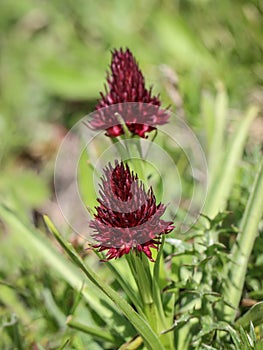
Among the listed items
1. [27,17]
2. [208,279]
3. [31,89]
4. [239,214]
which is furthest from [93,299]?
[27,17]

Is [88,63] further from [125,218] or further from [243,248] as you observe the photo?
[125,218]

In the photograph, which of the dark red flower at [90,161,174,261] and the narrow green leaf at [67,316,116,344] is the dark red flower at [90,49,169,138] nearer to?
the dark red flower at [90,161,174,261]

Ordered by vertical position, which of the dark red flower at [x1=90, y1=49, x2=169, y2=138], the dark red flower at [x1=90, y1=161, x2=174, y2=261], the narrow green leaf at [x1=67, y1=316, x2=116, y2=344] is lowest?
the narrow green leaf at [x1=67, y1=316, x2=116, y2=344]

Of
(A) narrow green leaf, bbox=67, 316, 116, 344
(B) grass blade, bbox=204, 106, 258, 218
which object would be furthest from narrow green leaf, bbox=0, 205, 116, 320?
(B) grass blade, bbox=204, 106, 258, 218

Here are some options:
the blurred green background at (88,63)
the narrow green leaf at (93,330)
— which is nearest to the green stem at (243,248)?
the narrow green leaf at (93,330)

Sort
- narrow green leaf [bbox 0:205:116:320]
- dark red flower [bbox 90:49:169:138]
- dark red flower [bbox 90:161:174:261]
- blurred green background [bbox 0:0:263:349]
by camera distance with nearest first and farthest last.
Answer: dark red flower [bbox 90:161:174:261]
dark red flower [bbox 90:49:169:138]
narrow green leaf [bbox 0:205:116:320]
blurred green background [bbox 0:0:263:349]

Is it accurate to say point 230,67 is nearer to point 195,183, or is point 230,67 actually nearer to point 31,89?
point 195,183
